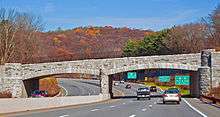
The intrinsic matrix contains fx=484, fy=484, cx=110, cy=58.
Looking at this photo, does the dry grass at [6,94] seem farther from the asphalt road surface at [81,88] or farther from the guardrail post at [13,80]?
the asphalt road surface at [81,88]

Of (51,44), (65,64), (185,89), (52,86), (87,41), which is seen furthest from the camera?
(87,41)

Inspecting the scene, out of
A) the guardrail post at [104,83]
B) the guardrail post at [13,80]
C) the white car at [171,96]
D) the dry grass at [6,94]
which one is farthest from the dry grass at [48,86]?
the white car at [171,96]

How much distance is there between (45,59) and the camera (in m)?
82.9

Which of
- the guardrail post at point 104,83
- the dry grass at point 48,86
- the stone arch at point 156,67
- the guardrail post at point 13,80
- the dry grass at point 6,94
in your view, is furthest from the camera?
the dry grass at point 48,86

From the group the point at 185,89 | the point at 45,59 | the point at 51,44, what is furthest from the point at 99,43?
the point at 45,59

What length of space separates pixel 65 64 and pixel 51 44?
346ft

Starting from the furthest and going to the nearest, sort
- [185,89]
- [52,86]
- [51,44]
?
[51,44] < [185,89] < [52,86]

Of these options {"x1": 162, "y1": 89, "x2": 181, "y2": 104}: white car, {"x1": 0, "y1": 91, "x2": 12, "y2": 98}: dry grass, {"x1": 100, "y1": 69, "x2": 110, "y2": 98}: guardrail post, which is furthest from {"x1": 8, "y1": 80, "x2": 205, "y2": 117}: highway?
{"x1": 0, "y1": 91, "x2": 12, "y2": 98}: dry grass

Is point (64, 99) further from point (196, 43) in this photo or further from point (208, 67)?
point (196, 43)

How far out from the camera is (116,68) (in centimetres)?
6912

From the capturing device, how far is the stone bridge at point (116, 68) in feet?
219

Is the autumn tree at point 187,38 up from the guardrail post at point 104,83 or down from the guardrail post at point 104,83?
up

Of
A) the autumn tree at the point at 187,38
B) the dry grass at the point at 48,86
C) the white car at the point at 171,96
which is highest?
the autumn tree at the point at 187,38

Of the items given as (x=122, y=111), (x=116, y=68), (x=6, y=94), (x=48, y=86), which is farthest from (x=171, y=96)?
(x=48, y=86)
